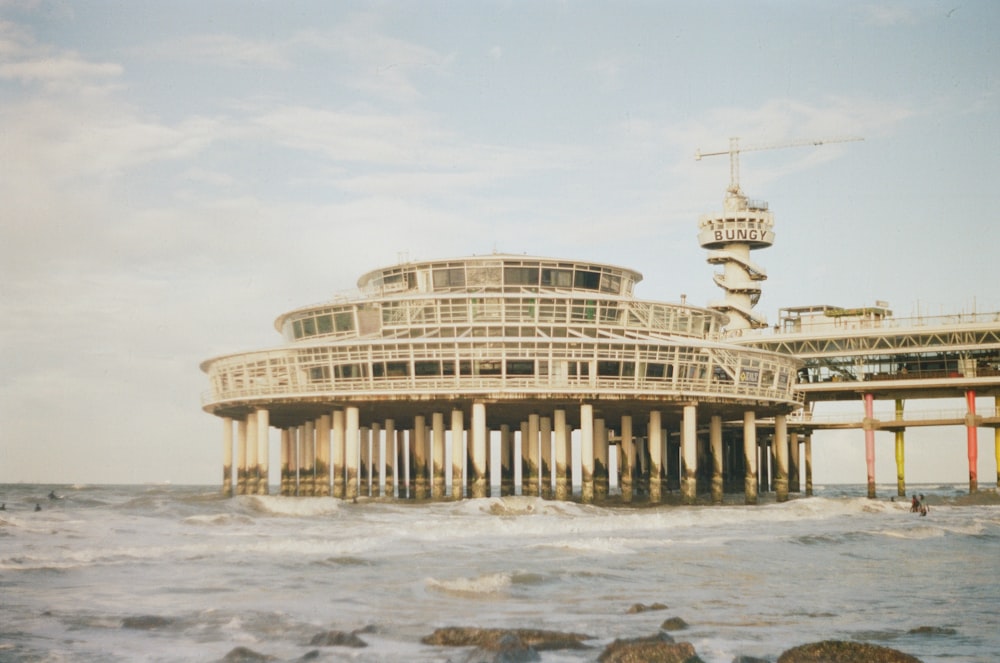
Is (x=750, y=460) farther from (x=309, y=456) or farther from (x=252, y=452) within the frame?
(x=252, y=452)

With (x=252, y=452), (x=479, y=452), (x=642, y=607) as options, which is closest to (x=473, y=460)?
(x=479, y=452)

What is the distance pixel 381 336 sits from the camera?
72.6 metres

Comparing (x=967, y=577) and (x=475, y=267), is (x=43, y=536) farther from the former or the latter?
(x=475, y=267)

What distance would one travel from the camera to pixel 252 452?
7762 centimetres

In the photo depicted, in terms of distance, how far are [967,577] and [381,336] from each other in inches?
1782

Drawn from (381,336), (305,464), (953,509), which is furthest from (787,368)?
(305,464)

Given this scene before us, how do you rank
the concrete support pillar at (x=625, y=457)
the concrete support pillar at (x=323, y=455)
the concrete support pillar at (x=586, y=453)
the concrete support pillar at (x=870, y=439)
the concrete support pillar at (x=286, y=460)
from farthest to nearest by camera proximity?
the concrete support pillar at (x=870, y=439), the concrete support pillar at (x=286, y=460), the concrete support pillar at (x=323, y=455), the concrete support pillar at (x=625, y=457), the concrete support pillar at (x=586, y=453)

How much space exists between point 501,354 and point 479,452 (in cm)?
577

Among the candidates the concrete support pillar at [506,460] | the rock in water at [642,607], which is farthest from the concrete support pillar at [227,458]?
the rock in water at [642,607]

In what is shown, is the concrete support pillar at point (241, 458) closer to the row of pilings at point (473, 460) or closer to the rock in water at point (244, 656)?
the row of pilings at point (473, 460)

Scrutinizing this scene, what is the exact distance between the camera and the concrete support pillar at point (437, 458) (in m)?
68.4

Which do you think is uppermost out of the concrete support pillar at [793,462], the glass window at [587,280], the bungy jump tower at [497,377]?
the glass window at [587,280]

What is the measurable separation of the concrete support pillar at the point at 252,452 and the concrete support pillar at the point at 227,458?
4327mm

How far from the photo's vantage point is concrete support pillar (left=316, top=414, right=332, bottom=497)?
7612 centimetres
